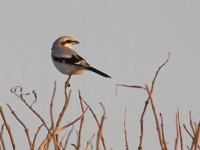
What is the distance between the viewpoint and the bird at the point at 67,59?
33.2ft

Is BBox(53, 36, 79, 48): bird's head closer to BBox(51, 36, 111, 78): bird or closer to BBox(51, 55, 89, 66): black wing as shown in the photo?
Answer: BBox(51, 36, 111, 78): bird

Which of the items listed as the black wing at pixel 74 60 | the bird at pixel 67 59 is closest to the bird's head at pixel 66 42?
the bird at pixel 67 59

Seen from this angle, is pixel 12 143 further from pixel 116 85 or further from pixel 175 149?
pixel 175 149

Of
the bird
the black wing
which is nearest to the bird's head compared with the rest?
the bird

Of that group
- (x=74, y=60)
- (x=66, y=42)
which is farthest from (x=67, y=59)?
(x=66, y=42)

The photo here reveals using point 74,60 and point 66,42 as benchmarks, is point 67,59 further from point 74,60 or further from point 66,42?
point 66,42

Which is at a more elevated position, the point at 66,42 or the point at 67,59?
the point at 66,42

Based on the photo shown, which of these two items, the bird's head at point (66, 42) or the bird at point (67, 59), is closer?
the bird at point (67, 59)

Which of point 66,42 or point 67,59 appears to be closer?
point 67,59

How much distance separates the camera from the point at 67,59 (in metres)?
10.4

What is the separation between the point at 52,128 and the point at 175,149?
2.76 feet

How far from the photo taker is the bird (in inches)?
399

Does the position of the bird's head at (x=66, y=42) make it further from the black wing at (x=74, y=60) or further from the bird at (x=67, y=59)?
the black wing at (x=74, y=60)

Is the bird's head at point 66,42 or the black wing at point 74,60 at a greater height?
the bird's head at point 66,42
